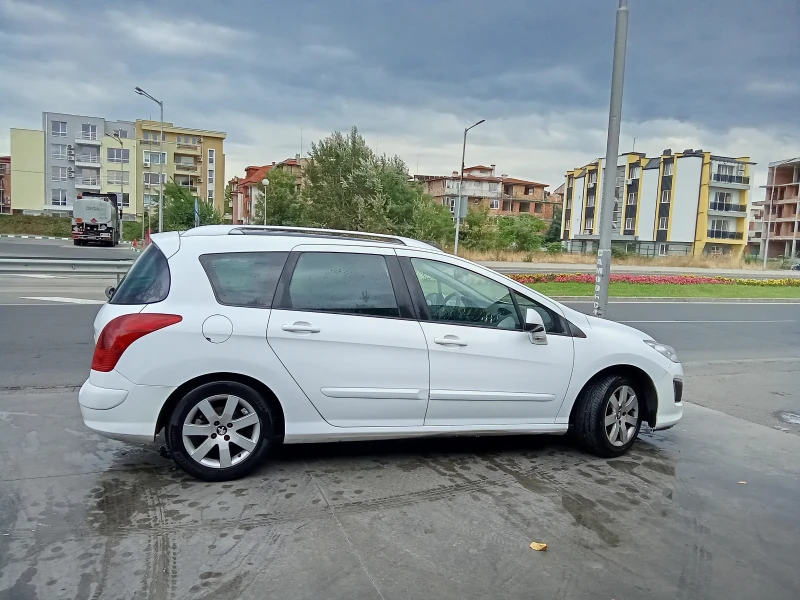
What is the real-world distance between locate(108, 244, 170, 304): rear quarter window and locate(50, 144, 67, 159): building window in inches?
3440

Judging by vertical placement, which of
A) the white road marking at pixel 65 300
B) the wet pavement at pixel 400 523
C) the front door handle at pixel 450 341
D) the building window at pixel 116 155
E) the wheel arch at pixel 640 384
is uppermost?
the building window at pixel 116 155

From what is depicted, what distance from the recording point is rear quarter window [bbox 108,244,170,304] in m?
4.26

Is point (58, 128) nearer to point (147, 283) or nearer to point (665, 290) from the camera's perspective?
point (665, 290)

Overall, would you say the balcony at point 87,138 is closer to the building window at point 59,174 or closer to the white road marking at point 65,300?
the building window at point 59,174

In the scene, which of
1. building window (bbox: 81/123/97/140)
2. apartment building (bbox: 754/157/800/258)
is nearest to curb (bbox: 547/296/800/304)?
apartment building (bbox: 754/157/800/258)

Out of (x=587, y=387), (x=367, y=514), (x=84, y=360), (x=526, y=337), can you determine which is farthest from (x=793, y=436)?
(x=84, y=360)

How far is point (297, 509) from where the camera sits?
3.94m

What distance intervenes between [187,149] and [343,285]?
87.9 m

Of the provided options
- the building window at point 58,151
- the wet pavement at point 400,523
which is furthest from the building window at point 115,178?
the wet pavement at point 400,523

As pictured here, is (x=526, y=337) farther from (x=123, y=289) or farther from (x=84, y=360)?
(x=84, y=360)

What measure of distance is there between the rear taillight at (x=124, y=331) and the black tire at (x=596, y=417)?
3.09m

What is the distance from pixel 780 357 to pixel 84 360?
10728 mm

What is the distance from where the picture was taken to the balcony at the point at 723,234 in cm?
7262

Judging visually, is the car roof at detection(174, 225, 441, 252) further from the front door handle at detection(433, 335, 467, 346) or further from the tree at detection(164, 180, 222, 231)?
the tree at detection(164, 180, 222, 231)
